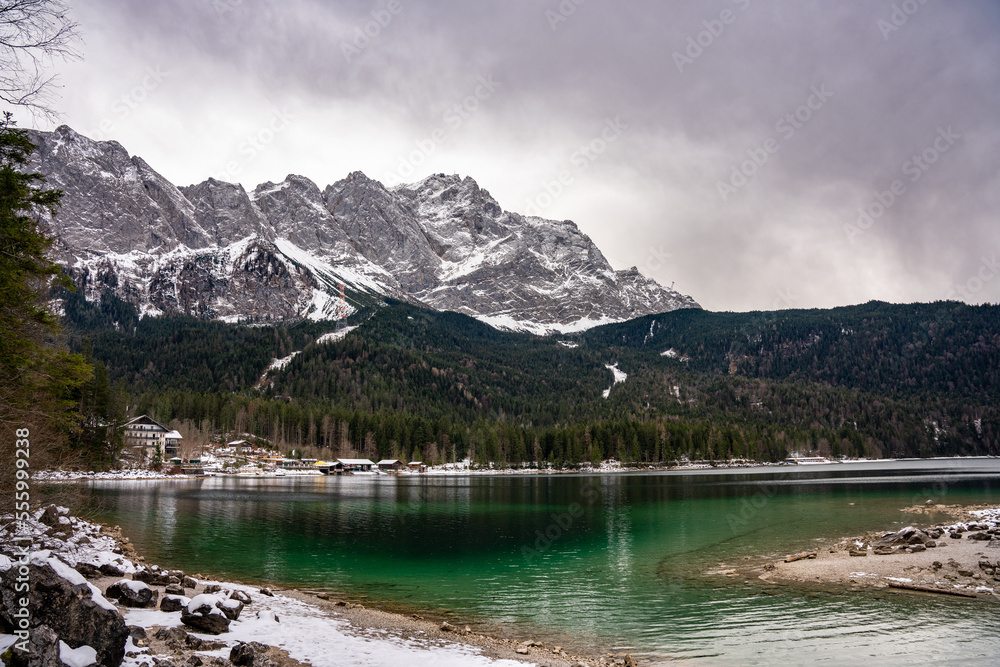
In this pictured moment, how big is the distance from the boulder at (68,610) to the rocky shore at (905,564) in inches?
1175

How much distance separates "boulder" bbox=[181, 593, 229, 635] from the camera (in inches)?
671

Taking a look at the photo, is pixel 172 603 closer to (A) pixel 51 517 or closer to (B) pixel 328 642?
(B) pixel 328 642

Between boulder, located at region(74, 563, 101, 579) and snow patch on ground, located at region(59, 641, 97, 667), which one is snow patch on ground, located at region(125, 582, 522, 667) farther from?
boulder, located at region(74, 563, 101, 579)

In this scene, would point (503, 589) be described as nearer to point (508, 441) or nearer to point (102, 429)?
point (102, 429)

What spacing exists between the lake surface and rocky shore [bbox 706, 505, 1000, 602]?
88.5 inches

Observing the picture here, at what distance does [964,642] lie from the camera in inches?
795

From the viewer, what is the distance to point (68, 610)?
472 inches

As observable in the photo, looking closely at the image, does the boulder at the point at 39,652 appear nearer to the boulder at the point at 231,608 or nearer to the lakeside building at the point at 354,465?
the boulder at the point at 231,608

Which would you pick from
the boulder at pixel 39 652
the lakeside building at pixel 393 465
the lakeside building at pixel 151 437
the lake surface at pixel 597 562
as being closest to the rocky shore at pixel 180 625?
the boulder at pixel 39 652

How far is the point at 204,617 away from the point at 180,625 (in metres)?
0.66

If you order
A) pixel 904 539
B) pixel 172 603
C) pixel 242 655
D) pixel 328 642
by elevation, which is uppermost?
pixel 172 603

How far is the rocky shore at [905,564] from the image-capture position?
28016 millimetres

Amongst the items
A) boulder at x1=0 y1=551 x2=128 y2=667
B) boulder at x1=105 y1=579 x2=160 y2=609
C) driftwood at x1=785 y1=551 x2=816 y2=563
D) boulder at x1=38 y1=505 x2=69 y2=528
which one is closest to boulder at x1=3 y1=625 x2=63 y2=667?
boulder at x1=0 y1=551 x2=128 y2=667

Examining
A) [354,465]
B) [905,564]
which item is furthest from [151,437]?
[905,564]
